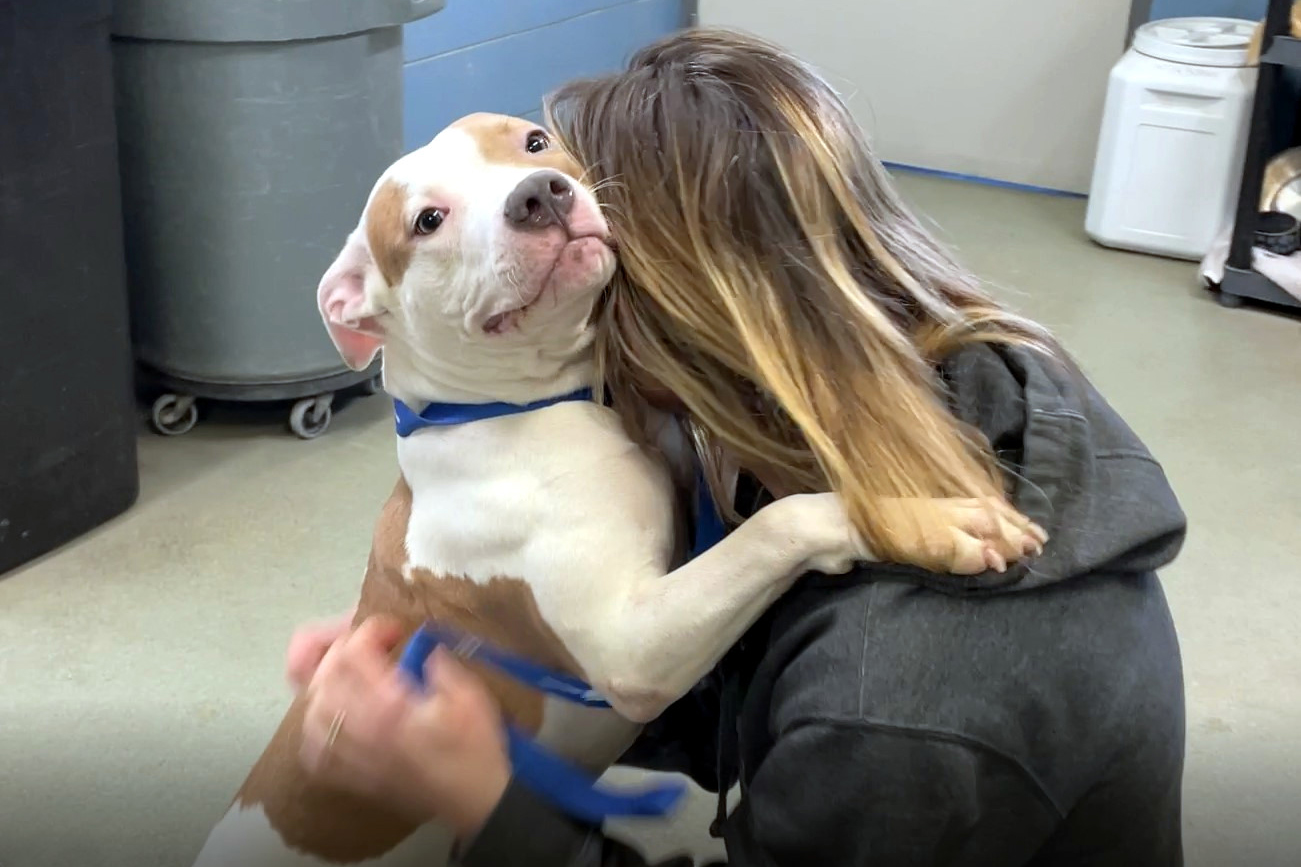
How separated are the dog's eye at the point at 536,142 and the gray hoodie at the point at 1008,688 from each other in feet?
1.34

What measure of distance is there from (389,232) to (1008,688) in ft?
2.06

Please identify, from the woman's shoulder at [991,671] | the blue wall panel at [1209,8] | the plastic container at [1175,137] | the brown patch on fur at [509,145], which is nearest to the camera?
the woman's shoulder at [991,671]

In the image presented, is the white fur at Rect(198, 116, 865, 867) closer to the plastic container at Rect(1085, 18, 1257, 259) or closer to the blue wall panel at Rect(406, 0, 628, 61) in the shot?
the blue wall panel at Rect(406, 0, 628, 61)

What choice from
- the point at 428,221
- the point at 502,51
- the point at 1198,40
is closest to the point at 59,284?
the point at 428,221

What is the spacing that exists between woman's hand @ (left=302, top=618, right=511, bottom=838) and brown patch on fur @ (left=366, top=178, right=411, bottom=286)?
0.31 metres

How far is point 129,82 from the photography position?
2.45 meters

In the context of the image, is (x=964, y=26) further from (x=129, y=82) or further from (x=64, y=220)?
(x=64, y=220)

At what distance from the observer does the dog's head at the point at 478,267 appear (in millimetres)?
1035

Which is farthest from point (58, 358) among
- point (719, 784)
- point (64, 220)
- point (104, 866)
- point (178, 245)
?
point (719, 784)

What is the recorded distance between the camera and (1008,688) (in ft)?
2.78

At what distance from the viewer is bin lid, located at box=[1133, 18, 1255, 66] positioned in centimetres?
348

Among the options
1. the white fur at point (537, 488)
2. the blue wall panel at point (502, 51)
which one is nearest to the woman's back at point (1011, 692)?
the white fur at point (537, 488)

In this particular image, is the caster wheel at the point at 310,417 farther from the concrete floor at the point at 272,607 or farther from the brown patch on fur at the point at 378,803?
the brown patch on fur at the point at 378,803

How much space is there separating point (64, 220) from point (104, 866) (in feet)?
3.31
